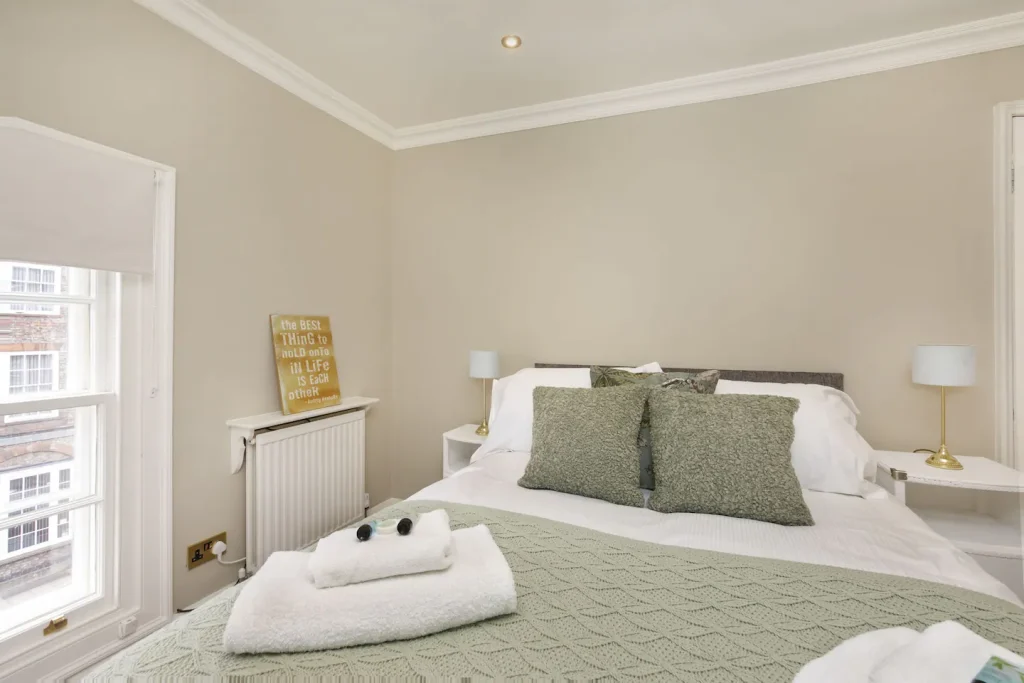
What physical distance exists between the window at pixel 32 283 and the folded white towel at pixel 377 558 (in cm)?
140

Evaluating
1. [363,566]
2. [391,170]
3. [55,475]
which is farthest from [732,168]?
[55,475]

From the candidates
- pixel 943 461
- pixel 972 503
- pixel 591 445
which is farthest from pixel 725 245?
pixel 972 503

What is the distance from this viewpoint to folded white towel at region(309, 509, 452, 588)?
949 mm

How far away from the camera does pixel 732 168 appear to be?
2.48m

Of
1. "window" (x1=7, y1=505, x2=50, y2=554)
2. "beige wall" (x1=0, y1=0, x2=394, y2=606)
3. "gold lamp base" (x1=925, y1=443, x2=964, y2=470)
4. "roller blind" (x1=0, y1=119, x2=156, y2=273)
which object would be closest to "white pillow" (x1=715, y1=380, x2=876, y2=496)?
"gold lamp base" (x1=925, y1=443, x2=964, y2=470)

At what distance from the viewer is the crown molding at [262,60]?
1.90 metres

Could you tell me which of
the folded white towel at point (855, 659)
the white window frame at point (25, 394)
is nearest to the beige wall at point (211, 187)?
the white window frame at point (25, 394)

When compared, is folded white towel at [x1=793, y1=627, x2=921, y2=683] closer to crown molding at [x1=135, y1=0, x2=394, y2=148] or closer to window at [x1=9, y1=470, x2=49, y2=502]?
window at [x1=9, y1=470, x2=49, y2=502]

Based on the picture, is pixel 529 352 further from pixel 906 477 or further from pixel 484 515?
pixel 906 477

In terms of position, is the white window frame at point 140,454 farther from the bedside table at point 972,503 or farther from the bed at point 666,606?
the bedside table at point 972,503

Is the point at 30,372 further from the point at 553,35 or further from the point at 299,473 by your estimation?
the point at 553,35

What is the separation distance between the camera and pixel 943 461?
6.40 feet

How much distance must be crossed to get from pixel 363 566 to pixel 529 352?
6.68 ft

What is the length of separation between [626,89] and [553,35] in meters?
0.65
